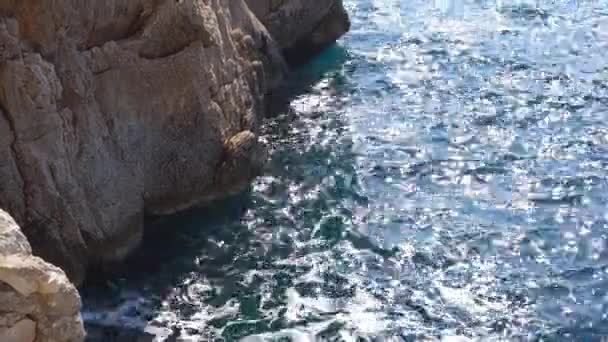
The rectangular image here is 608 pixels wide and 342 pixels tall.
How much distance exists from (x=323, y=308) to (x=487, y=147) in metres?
8.93

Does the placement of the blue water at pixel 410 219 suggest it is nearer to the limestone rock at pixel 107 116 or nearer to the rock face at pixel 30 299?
the limestone rock at pixel 107 116

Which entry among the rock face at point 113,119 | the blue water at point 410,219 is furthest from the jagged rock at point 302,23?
the rock face at point 113,119

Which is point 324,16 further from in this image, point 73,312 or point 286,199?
point 73,312

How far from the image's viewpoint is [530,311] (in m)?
16.7

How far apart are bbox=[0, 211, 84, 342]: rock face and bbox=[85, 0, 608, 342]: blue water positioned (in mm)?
4491

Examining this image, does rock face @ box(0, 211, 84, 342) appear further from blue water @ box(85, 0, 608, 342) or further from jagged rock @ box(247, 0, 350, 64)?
jagged rock @ box(247, 0, 350, 64)

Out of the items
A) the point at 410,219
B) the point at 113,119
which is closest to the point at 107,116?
the point at 113,119

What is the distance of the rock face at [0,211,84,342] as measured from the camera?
439 inches

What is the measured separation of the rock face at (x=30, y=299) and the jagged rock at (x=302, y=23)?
59.9 feet

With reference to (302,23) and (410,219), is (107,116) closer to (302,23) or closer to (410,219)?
(410,219)

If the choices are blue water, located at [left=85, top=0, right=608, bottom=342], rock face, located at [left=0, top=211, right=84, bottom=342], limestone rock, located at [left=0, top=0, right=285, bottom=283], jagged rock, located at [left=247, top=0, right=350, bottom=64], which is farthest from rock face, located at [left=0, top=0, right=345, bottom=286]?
jagged rock, located at [left=247, top=0, right=350, bottom=64]

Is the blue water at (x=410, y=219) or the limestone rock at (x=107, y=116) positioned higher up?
the limestone rock at (x=107, y=116)

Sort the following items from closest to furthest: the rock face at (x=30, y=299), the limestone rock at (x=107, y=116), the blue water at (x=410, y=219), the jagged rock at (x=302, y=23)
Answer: the rock face at (x=30, y=299) → the limestone rock at (x=107, y=116) → the blue water at (x=410, y=219) → the jagged rock at (x=302, y=23)

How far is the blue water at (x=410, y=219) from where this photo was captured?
16594 mm
